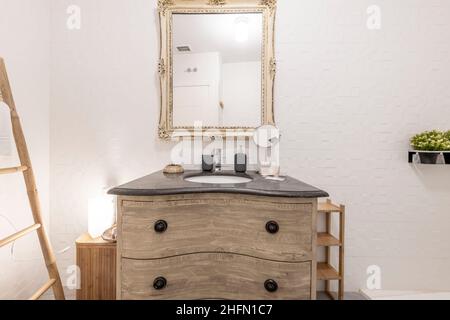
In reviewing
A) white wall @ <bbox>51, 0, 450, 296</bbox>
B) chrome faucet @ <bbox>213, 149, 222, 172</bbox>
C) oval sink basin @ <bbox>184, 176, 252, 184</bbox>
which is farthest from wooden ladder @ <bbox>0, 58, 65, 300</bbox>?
chrome faucet @ <bbox>213, 149, 222, 172</bbox>

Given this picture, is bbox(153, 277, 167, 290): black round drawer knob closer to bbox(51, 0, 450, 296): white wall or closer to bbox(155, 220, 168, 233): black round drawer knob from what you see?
bbox(155, 220, 168, 233): black round drawer knob

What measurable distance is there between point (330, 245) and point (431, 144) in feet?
3.07

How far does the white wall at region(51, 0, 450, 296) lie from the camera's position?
6.15 feet

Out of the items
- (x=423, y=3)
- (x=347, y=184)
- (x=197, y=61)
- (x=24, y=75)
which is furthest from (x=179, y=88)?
(x=423, y=3)

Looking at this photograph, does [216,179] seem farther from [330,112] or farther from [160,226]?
[330,112]

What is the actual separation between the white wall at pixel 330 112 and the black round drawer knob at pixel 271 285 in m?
0.91

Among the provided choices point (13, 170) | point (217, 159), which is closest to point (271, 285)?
point (217, 159)

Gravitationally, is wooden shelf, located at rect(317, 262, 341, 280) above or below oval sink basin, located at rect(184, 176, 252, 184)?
below

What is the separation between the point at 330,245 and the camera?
168 cm

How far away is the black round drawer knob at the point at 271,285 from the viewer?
3.82 feet

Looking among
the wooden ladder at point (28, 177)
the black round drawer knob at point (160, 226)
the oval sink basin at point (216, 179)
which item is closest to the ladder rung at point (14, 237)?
the wooden ladder at point (28, 177)

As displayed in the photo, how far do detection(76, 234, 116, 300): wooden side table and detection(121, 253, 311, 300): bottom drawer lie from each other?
45cm

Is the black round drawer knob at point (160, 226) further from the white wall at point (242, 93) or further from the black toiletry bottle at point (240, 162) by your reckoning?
the white wall at point (242, 93)

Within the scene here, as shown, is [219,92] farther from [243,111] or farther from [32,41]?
[32,41]
